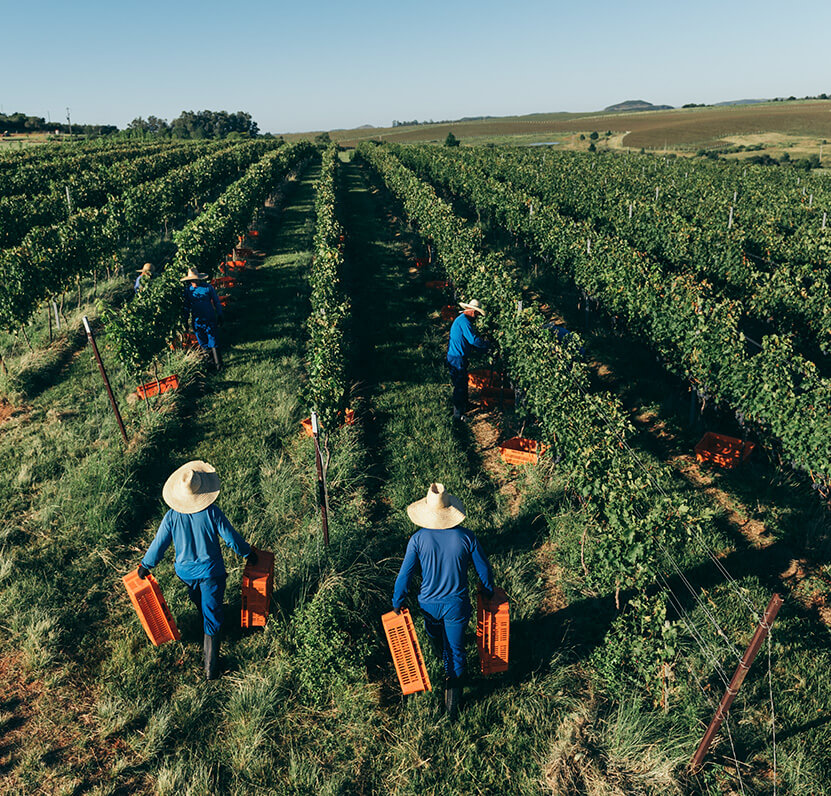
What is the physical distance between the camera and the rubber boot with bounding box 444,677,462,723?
14.3 ft

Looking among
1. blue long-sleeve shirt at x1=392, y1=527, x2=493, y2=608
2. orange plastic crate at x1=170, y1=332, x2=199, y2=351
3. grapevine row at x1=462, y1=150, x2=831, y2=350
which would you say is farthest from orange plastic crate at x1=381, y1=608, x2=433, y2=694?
grapevine row at x1=462, y1=150, x2=831, y2=350

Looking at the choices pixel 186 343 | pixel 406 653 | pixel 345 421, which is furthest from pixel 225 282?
pixel 406 653

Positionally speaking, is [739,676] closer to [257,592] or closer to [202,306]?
[257,592]

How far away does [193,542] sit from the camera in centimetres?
456

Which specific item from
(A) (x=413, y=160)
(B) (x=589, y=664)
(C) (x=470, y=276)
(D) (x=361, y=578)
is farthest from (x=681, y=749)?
(A) (x=413, y=160)

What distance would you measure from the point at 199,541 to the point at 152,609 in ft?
3.05

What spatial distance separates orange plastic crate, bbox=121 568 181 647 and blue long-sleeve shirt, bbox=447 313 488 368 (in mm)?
5378

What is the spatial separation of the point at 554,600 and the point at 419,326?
8.59m

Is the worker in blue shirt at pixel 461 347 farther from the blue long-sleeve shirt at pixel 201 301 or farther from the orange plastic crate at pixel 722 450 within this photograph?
the blue long-sleeve shirt at pixel 201 301

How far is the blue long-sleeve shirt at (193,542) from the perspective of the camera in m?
4.54

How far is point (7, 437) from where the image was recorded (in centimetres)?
848

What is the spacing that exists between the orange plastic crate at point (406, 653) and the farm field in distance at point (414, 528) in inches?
7.0

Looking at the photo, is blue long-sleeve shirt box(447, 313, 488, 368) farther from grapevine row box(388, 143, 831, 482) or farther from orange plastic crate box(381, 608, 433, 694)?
orange plastic crate box(381, 608, 433, 694)

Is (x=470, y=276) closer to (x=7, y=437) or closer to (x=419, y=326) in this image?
(x=419, y=326)
